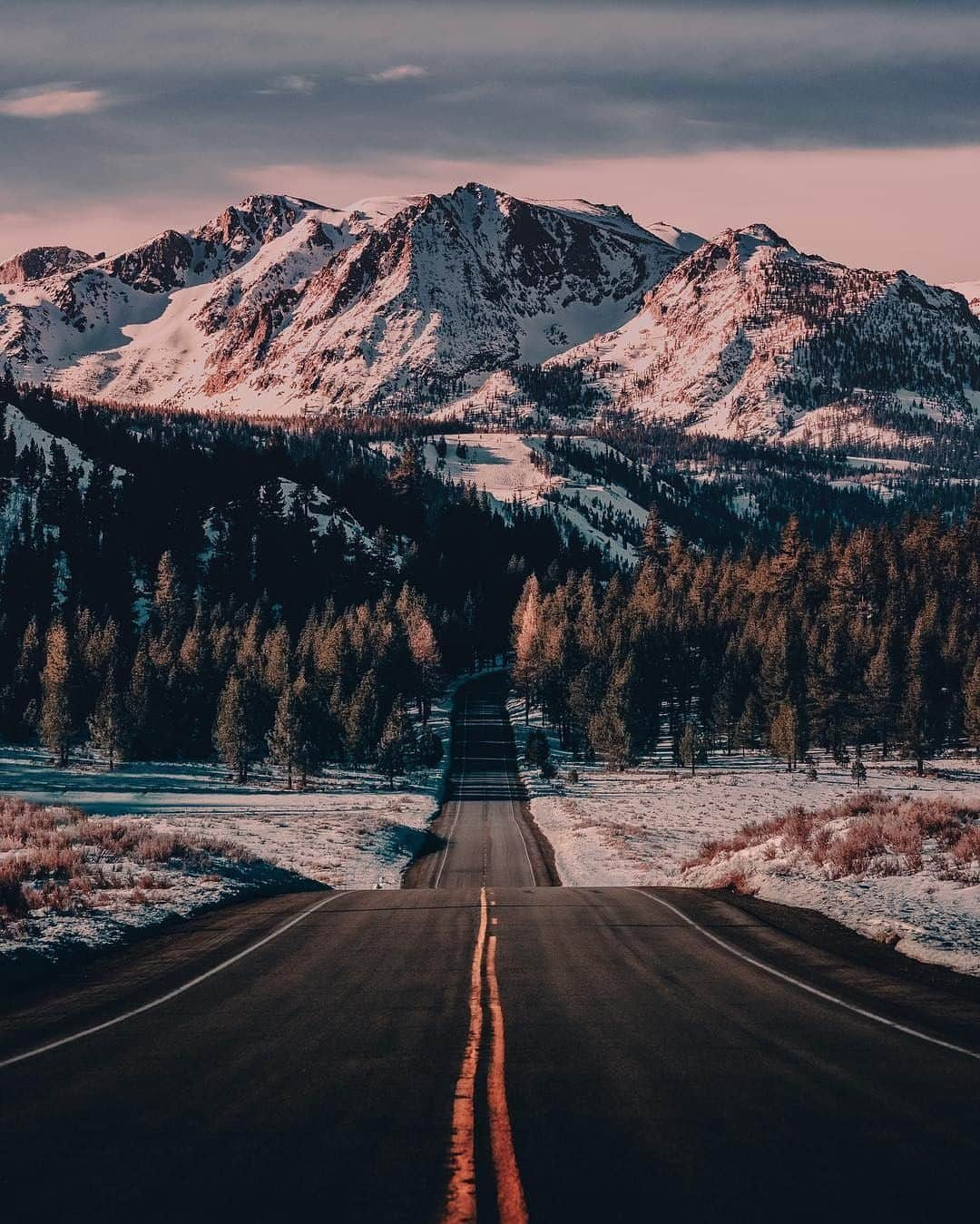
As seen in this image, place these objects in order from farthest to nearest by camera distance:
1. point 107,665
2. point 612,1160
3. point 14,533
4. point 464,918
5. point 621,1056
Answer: point 14,533, point 107,665, point 464,918, point 621,1056, point 612,1160

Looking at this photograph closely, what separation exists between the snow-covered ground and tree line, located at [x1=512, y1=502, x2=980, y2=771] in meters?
4.29

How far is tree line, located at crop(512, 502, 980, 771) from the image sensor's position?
101188mm

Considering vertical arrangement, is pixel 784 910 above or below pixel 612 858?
above

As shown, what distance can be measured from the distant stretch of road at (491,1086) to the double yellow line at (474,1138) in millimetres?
25

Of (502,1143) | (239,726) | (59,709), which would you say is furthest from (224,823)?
(502,1143)

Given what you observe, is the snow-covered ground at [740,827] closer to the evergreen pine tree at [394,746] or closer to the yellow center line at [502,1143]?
the yellow center line at [502,1143]

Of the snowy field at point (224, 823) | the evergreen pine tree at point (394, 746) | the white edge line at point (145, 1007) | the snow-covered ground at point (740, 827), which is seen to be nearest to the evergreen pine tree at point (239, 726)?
the snowy field at point (224, 823)

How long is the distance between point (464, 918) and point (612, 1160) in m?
13.4

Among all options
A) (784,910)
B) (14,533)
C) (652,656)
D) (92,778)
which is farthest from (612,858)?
(14,533)

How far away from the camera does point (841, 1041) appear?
9680mm

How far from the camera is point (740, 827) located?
5816 centimetres

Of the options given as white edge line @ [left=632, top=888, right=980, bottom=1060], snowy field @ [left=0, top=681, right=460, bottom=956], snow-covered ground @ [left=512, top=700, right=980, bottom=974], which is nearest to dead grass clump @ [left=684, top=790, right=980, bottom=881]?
snow-covered ground @ [left=512, top=700, right=980, bottom=974]

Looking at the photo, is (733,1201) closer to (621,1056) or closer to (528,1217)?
(528,1217)

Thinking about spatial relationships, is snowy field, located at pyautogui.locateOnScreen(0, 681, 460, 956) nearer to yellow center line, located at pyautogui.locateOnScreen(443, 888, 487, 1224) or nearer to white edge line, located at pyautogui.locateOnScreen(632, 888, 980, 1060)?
yellow center line, located at pyautogui.locateOnScreen(443, 888, 487, 1224)
